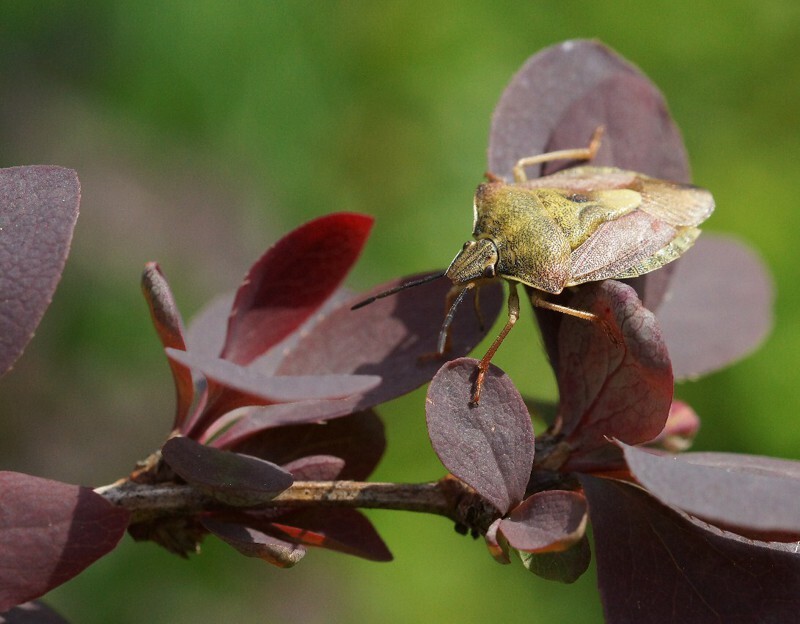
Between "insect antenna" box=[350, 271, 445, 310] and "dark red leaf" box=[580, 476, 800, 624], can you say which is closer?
"dark red leaf" box=[580, 476, 800, 624]

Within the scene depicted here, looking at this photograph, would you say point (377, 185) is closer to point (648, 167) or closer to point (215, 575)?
point (215, 575)

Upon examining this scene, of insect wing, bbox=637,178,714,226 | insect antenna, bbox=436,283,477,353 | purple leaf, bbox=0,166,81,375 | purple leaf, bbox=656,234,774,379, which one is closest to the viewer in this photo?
purple leaf, bbox=0,166,81,375

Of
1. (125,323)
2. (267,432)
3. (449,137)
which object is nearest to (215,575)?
(125,323)

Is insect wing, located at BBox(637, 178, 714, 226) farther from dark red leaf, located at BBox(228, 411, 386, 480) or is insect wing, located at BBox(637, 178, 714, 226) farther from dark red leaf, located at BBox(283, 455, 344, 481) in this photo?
dark red leaf, located at BBox(283, 455, 344, 481)

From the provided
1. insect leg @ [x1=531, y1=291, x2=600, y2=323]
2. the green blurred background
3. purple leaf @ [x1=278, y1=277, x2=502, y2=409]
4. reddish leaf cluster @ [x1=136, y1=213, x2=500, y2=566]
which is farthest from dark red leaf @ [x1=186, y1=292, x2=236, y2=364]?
the green blurred background

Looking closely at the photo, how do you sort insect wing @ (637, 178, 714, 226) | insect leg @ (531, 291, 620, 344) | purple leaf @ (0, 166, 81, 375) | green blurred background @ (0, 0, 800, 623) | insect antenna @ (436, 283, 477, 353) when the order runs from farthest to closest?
1. green blurred background @ (0, 0, 800, 623)
2. insect wing @ (637, 178, 714, 226)
3. insect antenna @ (436, 283, 477, 353)
4. insect leg @ (531, 291, 620, 344)
5. purple leaf @ (0, 166, 81, 375)

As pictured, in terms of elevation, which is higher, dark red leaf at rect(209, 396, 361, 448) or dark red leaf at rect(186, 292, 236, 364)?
dark red leaf at rect(186, 292, 236, 364)

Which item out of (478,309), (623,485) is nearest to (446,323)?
(478,309)

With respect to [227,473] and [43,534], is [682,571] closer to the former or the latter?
[227,473]
